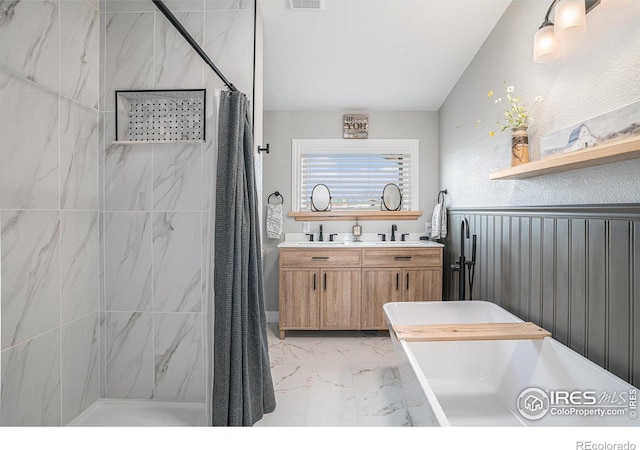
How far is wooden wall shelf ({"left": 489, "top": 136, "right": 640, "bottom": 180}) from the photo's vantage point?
3.63ft

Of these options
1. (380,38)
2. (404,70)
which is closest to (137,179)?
(380,38)

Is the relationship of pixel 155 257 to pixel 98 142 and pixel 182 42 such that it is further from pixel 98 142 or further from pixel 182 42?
pixel 182 42

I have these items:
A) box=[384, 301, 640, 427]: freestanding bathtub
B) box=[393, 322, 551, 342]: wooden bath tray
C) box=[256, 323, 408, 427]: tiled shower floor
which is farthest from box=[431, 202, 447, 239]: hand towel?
box=[393, 322, 551, 342]: wooden bath tray

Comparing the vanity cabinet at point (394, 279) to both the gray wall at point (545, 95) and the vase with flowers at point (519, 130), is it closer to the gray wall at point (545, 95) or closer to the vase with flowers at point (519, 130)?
the gray wall at point (545, 95)

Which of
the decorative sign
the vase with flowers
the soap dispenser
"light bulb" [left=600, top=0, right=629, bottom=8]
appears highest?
the decorative sign

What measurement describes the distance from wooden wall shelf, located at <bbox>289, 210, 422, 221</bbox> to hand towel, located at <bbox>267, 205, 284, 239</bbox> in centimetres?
19

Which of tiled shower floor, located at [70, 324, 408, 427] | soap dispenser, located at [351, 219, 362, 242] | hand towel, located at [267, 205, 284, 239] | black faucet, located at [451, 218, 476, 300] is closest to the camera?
tiled shower floor, located at [70, 324, 408, 427]

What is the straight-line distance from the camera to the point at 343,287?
9.91 feet

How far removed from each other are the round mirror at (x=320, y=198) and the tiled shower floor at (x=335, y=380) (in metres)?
1.27

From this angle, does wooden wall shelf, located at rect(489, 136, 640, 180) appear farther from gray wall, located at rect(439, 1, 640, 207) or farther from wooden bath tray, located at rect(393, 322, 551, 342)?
wooden bath tray, located at rect(393, 322, 551, 342)

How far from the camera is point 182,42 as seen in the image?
194 cm

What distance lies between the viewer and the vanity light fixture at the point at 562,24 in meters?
1.41

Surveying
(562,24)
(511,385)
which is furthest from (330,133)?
(511,385)

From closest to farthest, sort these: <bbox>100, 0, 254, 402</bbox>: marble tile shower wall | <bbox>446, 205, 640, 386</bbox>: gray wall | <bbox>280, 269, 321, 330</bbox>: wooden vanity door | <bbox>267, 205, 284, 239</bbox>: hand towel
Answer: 1. <bbox>446, 205, 640, 386</bbox>: gray wall
2. <bbox>100, 0, 254, 402</bbox>: marble tile shower wall
3. <bbox>280, 269, 321, 330</bbox>: wooden vanity door
4. <bbox>267, 205, 284, 239</bbox>: hand towel
